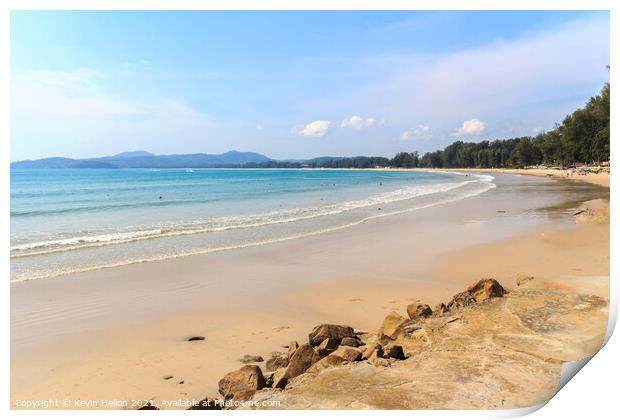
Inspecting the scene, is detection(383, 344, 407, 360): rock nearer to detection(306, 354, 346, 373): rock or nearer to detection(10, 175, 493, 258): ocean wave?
detection(306, 354, 346, 373): rock

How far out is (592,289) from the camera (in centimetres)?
641

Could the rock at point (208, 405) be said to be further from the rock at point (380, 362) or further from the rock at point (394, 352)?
the rock at point (394, 352)

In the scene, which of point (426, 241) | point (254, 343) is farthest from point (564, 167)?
point (254, 343)

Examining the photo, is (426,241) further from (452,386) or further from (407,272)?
(452,386)

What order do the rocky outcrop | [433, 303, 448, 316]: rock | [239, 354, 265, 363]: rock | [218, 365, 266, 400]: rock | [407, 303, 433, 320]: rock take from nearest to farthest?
the rocky outcrop, [218, 365, 266, 400]: rock, [239, 354, 265, 363]: rock, [407, 303, 433, 320]: rock, [433, 303, 448, 316]: rock

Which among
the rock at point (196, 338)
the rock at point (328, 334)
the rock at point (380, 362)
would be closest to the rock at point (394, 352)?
the rock at point (380, 362)

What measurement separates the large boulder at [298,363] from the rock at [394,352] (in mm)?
803

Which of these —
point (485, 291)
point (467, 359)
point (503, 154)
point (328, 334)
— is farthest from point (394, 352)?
point (503, 154)

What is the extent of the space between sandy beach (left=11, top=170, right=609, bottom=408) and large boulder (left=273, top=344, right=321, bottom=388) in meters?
0.81

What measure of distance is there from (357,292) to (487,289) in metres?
2.57

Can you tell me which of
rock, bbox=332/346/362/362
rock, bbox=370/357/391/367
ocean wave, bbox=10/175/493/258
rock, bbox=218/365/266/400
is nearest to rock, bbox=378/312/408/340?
rock, bbox=332/346/362/362

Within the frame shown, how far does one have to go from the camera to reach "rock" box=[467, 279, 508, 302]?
6.58 meters

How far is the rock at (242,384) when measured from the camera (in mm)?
4277
